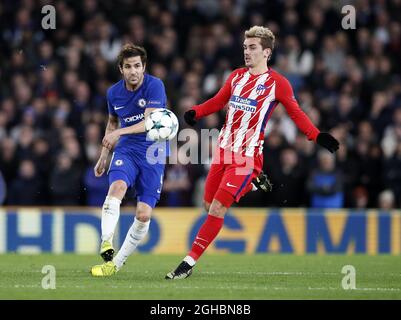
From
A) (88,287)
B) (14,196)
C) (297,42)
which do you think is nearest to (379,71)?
(297,42)

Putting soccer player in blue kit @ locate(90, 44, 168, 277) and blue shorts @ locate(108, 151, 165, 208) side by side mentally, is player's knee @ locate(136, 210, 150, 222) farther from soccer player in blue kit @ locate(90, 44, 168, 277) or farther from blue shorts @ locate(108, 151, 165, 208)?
blue shorts @ locate(108, 151, 165, 208)

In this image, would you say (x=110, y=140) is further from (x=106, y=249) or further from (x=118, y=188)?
(x=106, y=249)

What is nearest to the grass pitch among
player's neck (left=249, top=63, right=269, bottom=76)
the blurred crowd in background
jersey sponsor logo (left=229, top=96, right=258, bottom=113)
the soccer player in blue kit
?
the soccer player in blue kit

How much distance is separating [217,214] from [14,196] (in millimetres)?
7012

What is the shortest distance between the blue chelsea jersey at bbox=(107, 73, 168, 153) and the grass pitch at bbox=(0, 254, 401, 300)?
4.53ft

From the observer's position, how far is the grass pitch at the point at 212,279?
30.5 feet

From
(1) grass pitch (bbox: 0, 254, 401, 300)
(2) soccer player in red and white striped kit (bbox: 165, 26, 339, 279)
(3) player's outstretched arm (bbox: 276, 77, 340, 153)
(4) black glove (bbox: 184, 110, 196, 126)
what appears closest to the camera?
(1) grass pitch (bbox: 0, 254, 401, 300)

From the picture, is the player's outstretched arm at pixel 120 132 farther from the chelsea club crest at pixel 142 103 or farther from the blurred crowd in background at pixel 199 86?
the blurred crowd in background at pixel 199 86

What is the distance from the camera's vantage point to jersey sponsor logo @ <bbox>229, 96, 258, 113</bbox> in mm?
10812

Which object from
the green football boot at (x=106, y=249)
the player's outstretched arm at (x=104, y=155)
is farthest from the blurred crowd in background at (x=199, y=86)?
the green football boot at (x=106, y=249)

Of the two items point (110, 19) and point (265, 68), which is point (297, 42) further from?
point (265, 68)

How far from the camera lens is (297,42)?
63.3ft

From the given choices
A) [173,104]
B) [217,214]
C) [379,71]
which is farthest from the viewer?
[379,71]

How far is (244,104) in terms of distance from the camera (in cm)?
1084
